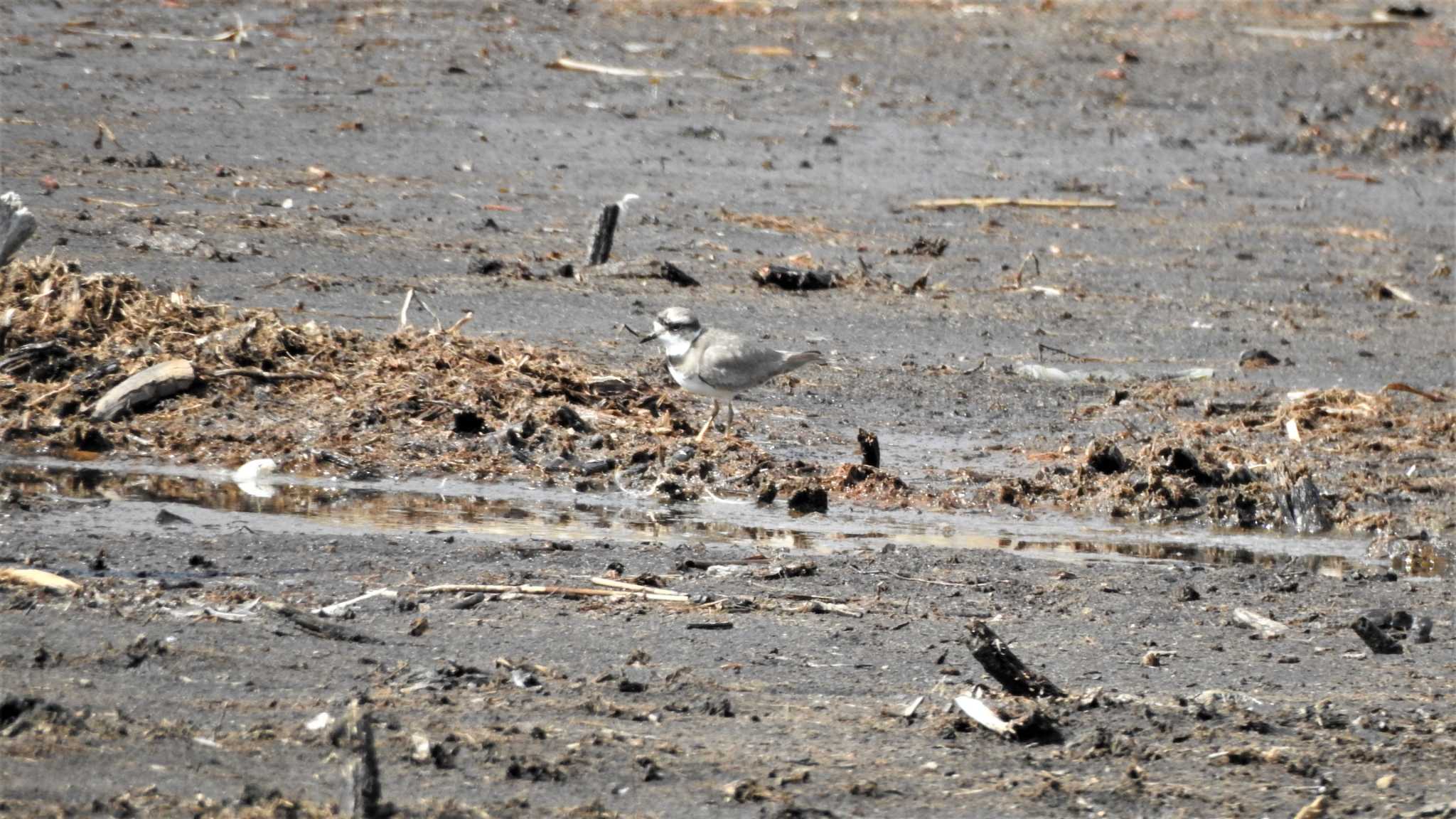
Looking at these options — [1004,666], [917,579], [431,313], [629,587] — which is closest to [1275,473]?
[917,579]

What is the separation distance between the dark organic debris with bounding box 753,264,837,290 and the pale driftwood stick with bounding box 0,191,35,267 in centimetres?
472

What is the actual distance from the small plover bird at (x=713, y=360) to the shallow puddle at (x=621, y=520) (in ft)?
2.57

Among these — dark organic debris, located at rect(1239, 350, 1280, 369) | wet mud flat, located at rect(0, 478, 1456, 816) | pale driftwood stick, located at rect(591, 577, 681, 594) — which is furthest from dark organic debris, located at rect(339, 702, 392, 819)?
dark organic debris, located at rect(1239, 350, 1280, 369)

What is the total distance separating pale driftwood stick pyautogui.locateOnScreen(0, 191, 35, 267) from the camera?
8961 mm

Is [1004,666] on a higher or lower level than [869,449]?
higher

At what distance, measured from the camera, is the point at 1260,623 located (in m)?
6.54

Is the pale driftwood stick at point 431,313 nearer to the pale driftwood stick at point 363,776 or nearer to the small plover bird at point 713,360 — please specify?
the small plover bird at point 713,360

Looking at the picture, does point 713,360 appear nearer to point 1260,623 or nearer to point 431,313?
point 431,313

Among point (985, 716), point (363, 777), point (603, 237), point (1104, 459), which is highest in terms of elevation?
point (363, 777)

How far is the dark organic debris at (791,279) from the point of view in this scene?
40.3 feet

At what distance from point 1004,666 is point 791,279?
283 inches

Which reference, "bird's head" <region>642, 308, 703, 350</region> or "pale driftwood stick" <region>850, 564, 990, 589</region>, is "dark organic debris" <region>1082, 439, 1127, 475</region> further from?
"pale driftwood stick" <region>850, 564, 990, 589</region>

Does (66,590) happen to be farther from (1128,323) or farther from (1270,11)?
(1270,11)

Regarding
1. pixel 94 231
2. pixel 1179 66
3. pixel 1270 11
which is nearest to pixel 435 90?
pixel 94 231
